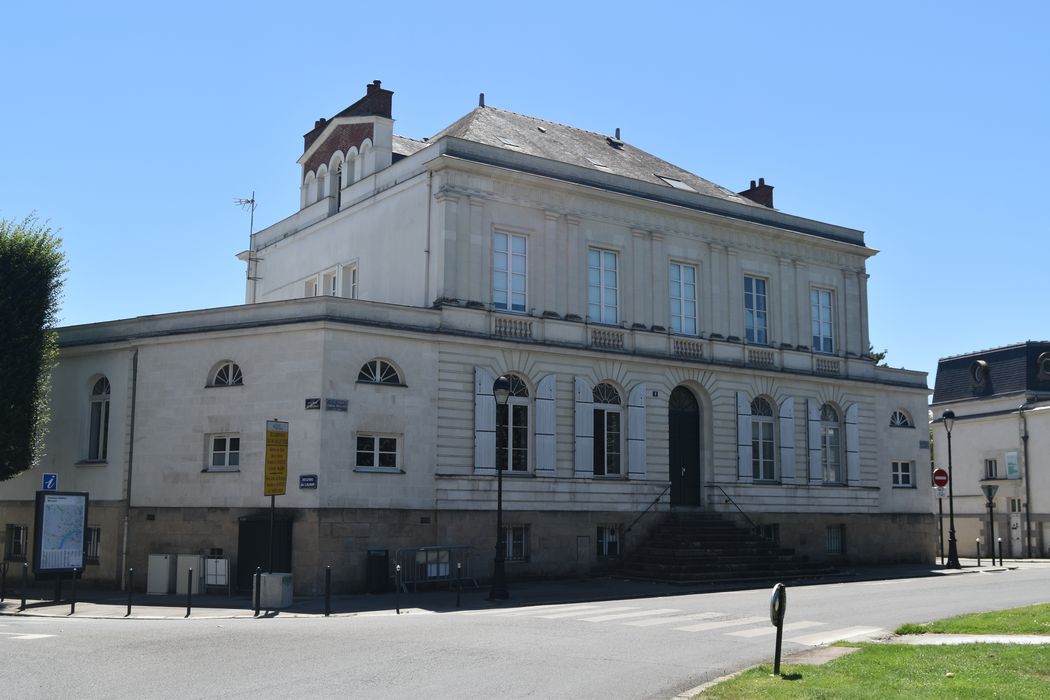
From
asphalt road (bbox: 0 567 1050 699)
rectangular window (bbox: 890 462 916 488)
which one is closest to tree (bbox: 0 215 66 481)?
asphalt road (bbox: 0 567 1050 699)

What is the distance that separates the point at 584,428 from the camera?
29.6 meters

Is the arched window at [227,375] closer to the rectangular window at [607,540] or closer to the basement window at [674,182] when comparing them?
the rectangular window at [607,540]

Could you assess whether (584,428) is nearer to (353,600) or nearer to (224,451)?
(353,600)

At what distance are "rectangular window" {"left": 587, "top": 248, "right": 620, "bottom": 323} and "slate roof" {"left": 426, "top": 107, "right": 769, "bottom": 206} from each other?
2.83m

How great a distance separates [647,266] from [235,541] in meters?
14.4

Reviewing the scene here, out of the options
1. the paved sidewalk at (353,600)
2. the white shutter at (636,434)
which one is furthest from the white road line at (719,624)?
the white shutter at (636,434)

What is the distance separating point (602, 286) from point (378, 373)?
7.99 meters


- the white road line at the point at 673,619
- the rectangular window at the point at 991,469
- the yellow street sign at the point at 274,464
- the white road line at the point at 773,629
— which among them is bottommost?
the white road line at the point at 673,619

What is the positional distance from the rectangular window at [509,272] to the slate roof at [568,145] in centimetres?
264

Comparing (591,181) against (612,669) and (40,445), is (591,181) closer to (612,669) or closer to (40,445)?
(40,445)

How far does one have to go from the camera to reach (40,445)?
92.4ft

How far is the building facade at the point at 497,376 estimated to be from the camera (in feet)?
84.5

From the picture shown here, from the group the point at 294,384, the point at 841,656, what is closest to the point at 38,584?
the point at 294,384

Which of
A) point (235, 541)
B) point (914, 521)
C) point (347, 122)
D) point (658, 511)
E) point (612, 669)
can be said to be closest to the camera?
point (612, 669)
